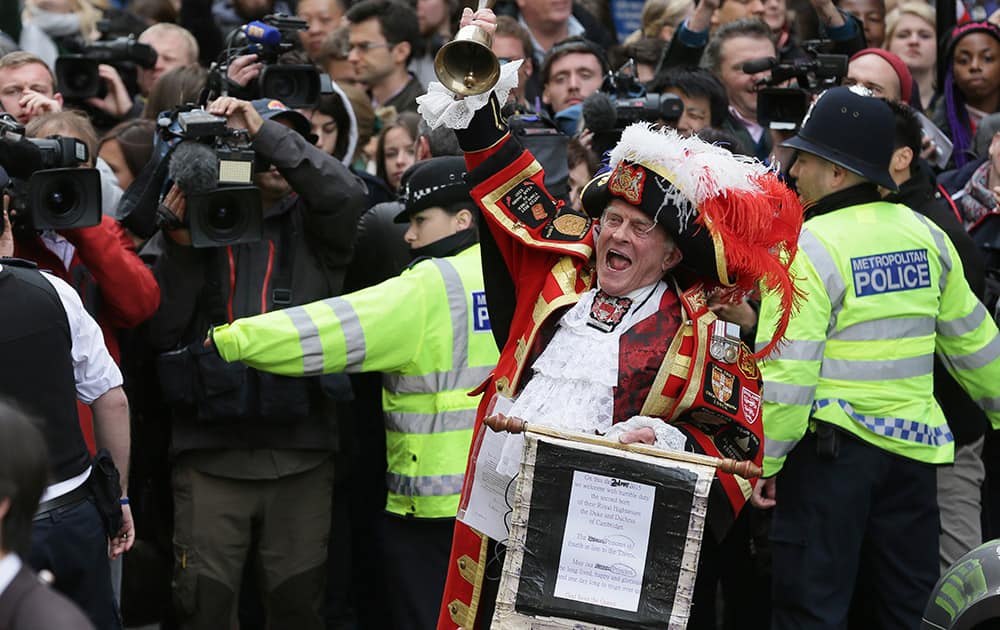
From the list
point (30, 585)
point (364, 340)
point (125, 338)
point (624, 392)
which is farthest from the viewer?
point (125, 338)

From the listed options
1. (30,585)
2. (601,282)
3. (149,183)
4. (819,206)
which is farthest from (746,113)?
(30,585)

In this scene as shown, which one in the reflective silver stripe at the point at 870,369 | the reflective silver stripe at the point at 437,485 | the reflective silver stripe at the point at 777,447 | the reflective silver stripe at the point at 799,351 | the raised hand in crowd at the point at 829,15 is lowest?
the reflective silver stripe at the point at 437,485

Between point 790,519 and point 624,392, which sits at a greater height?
point 624,392

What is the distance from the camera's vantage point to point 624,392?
4.35 meters

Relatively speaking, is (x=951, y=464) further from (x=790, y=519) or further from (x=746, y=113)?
(x=746, y=113)

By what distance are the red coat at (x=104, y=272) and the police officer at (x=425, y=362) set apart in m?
0.79

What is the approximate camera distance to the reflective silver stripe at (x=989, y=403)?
6.01 meters

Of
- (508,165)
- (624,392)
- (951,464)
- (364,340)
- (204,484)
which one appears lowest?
(204,484)

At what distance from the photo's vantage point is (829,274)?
5699 millimetres

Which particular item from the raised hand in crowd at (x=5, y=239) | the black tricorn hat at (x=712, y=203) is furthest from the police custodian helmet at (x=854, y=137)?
the raised hand in crowd at (x=5, y=239)

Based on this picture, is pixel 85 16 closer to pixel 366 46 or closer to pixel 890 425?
pixel 366 46

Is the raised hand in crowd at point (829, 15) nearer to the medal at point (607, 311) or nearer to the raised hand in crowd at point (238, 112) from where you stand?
the raised hand in crowd at point (238, 112)

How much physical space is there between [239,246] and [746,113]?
336 centimetres

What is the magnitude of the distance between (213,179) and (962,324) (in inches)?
118
